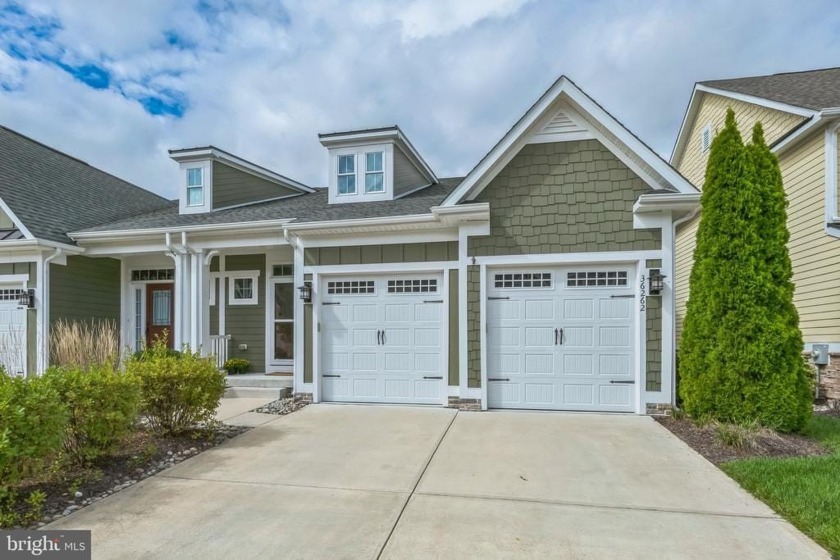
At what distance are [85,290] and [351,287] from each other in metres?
6.25

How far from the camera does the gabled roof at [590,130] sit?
660 cm

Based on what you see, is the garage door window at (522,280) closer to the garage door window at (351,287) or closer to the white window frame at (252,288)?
the garage door window at (351,287)

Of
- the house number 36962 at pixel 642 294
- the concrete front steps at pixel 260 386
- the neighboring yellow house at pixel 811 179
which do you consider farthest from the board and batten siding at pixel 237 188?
the neighboring yellow house at pixel 811 179

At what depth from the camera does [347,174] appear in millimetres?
9938

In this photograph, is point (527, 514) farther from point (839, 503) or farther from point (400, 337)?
point (400, 337)

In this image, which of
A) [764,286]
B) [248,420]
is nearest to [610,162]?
[764,286]

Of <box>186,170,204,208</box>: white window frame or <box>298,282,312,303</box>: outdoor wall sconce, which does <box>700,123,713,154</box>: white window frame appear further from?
<box>186,170,204,208</box>: white window frame

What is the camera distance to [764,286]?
5590 millimetres

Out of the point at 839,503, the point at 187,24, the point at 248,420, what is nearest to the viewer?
the point at 839,503

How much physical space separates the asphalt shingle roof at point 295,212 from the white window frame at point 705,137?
24.1 feet

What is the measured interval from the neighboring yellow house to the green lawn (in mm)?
3756

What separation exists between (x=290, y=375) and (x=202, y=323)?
2016 millimetres

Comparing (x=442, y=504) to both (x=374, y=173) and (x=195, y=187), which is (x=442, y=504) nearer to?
(x=374, y=173)
